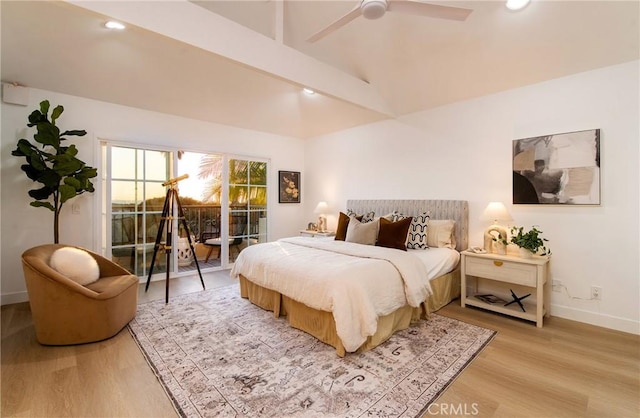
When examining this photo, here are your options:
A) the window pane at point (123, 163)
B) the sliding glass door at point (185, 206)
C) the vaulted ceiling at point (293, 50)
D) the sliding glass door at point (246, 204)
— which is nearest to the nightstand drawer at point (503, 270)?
the vaulted ceiling at point (293, 50)

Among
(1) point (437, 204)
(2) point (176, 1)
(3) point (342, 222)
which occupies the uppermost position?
(2) point (176, 1)

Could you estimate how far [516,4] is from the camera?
2.40 m

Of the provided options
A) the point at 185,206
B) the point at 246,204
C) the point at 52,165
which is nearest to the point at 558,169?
the point at 246,204

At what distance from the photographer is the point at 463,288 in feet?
10.7

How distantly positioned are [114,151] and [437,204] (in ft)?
14.6

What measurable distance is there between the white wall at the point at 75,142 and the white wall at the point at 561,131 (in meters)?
3.25

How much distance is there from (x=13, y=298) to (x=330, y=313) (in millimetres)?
3720

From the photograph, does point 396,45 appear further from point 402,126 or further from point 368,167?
point 368,167

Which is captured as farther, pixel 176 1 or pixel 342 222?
pixel 342 222

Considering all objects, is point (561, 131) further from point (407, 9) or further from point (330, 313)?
point (330, 313)

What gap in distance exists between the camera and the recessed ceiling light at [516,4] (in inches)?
93.4

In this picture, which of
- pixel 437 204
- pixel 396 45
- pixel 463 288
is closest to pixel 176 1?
pixel 396 45

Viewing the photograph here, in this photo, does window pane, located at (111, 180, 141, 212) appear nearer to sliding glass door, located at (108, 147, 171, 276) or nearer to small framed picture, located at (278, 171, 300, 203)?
sliding glass door, located at (108, 147, 171, 276)

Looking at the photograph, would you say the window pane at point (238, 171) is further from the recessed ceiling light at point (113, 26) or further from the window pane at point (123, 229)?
the recessed ceiling light at point (113, 26)
